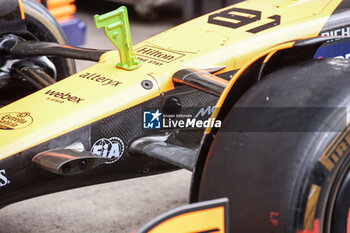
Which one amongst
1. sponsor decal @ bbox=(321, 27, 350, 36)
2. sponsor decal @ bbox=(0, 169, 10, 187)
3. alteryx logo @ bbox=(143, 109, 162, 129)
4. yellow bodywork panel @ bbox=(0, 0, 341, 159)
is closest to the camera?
sponsor decal @ bbox=(0, 169, 10, 187)

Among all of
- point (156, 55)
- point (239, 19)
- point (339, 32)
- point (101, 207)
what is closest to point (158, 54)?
point (156, 55)

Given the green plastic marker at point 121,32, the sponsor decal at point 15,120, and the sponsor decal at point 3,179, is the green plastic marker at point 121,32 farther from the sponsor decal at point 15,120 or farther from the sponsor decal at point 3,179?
the sponsor decal at point 3,179

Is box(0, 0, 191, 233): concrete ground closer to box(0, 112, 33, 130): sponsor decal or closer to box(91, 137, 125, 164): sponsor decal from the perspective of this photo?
box(91, 137, 125, 164): sponsor decal

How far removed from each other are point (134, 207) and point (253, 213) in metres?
1.42

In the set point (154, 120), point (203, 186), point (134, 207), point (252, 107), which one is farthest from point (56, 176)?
point (134, 207)

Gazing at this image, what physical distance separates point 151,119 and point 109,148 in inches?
7.1

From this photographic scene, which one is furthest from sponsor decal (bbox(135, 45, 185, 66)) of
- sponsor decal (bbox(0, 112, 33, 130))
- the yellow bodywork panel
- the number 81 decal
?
sponsor decal (bbox(0, 112, 33, 130))

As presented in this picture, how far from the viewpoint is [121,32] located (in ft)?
6.75

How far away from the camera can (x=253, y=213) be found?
147 cm

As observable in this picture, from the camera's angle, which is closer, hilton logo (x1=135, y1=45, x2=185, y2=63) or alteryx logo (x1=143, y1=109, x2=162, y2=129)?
alteryx logo (x1=143, y1=109, x2=162, y2=129)

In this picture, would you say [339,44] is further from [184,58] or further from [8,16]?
[8,16]

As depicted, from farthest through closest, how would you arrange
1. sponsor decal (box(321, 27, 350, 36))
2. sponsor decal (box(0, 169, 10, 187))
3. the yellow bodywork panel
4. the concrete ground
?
the concrete ground
sponsor decal (box(321, 27, 350, 36))
the yellow bodywork panel
sponsor decal (box(0, 169, 10, 187))

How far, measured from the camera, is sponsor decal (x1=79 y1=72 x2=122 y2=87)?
82.1 inches

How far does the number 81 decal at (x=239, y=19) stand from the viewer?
2.34m
